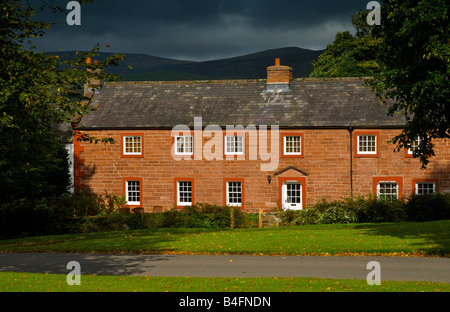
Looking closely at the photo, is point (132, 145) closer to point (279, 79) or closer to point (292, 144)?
point (292, 144)

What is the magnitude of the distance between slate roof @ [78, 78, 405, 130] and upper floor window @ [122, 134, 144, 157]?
28.6 inches

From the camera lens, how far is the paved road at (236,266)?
56.4ft

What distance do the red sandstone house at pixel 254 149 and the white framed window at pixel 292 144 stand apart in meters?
0.07

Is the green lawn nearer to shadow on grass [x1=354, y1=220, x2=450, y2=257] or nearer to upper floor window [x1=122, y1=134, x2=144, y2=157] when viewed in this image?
shadow on grass [x1=354, y1=220, x2=450, y2=257]

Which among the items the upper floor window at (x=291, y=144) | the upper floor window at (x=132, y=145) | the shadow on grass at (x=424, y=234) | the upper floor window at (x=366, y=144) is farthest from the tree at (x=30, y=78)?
the upper floor window at (x=366, y=144)

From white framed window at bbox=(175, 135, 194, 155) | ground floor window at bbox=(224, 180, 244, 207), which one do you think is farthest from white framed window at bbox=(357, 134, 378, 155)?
white framed window at bbox=(175, 135, 194, 155)

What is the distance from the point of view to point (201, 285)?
14836 mm

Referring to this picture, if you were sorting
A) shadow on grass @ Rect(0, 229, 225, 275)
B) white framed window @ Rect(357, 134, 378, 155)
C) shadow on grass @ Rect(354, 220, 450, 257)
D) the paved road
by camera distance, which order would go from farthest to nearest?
white framed window @ Rect(357, 134, 378, 155), shadow on grass @ Rect(354, 220, 450, 257), shadow on grass @ Rect(0, 229, 225, 275), the paved road

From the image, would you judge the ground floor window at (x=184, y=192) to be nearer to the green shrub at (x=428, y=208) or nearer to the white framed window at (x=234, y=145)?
the white framed window at (x=234, y=145)

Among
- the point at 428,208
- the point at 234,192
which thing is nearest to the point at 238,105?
the point at 234,192

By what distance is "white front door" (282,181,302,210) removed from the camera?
39.0m

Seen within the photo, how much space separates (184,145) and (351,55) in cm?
2691
